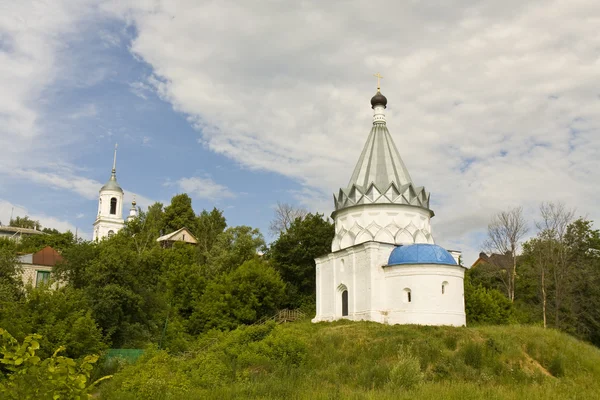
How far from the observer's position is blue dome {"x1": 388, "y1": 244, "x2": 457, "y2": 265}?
80.0 ft

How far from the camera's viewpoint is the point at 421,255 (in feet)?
80.6

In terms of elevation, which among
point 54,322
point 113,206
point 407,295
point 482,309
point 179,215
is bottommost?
point 54,322

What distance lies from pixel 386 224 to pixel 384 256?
1.99 meters

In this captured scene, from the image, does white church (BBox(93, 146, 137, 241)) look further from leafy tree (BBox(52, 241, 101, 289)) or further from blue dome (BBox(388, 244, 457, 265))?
blue dome (BBox(388, 244, 457, 265))

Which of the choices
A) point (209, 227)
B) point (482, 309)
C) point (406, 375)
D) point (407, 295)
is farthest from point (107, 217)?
point (406, 375)

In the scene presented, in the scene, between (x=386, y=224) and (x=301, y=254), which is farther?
(x=301, y=254)

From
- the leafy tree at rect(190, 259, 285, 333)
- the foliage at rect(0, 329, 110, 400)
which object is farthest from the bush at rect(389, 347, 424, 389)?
the leafy tree at rect(190, 259, 285, 333)

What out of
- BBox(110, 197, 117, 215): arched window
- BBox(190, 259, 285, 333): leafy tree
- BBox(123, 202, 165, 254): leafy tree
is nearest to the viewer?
BBox(190, 259, 285, 333): leafy tree

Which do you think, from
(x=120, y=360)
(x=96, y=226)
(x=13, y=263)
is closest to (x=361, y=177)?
(x=120, y=360)

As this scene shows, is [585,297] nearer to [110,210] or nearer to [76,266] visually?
[76,266]

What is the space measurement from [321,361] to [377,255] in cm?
840

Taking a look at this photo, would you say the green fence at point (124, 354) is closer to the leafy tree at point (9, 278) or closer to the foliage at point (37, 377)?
the leafy tree at point (9, 278)

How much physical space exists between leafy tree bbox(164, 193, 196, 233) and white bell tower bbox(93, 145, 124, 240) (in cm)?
1103

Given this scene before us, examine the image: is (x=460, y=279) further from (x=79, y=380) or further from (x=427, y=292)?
(x=79, y=380)
